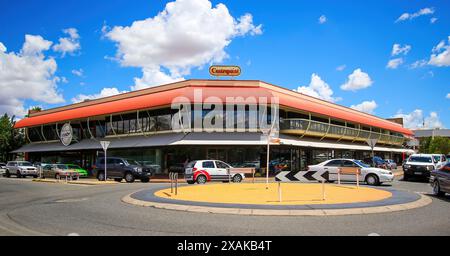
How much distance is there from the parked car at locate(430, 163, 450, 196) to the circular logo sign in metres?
39.7

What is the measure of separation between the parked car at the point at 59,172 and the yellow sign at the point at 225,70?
15.6 meters

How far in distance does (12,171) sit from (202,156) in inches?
827

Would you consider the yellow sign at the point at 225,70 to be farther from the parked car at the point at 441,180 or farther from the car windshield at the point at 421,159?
the parked car at the point at 441,180

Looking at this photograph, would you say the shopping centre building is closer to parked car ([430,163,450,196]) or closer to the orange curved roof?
the orange curved roof

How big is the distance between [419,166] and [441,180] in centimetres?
1255

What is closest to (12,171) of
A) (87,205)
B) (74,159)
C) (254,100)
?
(74,159)

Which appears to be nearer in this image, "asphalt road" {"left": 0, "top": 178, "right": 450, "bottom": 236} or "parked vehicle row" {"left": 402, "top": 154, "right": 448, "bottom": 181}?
"asphalt road" {"left": 0, "top": 178, "right": 450, "bottom": 236}

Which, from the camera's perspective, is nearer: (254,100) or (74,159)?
(254,100)

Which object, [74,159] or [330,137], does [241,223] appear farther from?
[74,159]

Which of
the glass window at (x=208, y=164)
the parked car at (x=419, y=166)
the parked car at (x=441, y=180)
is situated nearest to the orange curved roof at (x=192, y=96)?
the glass window at (x=208, y=164)

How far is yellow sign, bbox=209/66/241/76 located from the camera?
38.3 metres

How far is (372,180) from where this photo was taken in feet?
76.9

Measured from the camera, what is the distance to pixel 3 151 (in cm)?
6306

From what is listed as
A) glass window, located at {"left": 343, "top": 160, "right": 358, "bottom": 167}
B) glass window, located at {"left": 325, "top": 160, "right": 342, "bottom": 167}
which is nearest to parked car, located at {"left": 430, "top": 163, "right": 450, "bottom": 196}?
glass window, located at {"left": 343, "top": 160, "right": 358, "bottom": 167}
